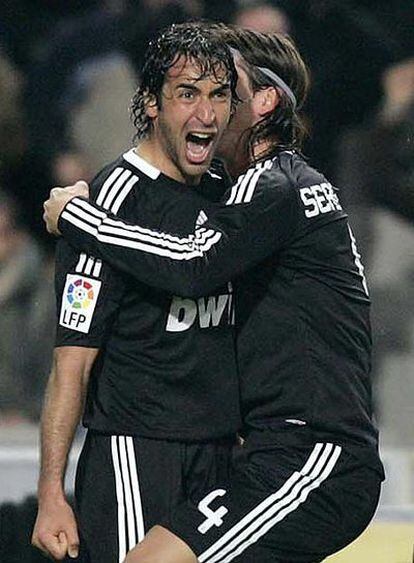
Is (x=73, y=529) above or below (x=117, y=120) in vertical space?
below

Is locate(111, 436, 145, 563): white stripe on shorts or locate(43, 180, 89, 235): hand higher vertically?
locate(43, 180, 89, 235): hand

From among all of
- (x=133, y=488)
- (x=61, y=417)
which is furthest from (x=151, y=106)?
(x=133, y=488)

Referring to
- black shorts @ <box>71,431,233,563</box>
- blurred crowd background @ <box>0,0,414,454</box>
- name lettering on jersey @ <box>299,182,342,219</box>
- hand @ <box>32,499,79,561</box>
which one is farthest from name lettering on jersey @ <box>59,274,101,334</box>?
blurred crowd background @ <box>0,0,414,454</box>

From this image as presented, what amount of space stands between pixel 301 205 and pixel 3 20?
5.89 ft

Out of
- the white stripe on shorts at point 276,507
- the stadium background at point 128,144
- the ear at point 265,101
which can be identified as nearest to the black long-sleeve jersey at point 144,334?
the white stripe on shorts at point 276,507

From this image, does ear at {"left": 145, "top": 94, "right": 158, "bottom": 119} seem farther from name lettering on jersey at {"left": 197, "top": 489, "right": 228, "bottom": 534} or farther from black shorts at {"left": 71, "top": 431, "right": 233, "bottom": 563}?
name lettering on jersey at {"left": 197, "top": 489, "right": 228, "bottom": 534}

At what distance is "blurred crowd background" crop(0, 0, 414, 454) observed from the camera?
5199mm

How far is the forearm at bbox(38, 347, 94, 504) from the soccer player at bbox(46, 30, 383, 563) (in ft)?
0.78

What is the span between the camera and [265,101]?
389cm

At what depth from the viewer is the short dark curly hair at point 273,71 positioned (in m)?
3.89

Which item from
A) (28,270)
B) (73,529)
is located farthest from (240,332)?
(28,270)

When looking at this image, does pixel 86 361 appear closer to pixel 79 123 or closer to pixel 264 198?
pixel 264 198

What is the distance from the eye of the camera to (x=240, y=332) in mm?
3756

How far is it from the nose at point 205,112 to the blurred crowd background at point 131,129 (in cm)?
153
